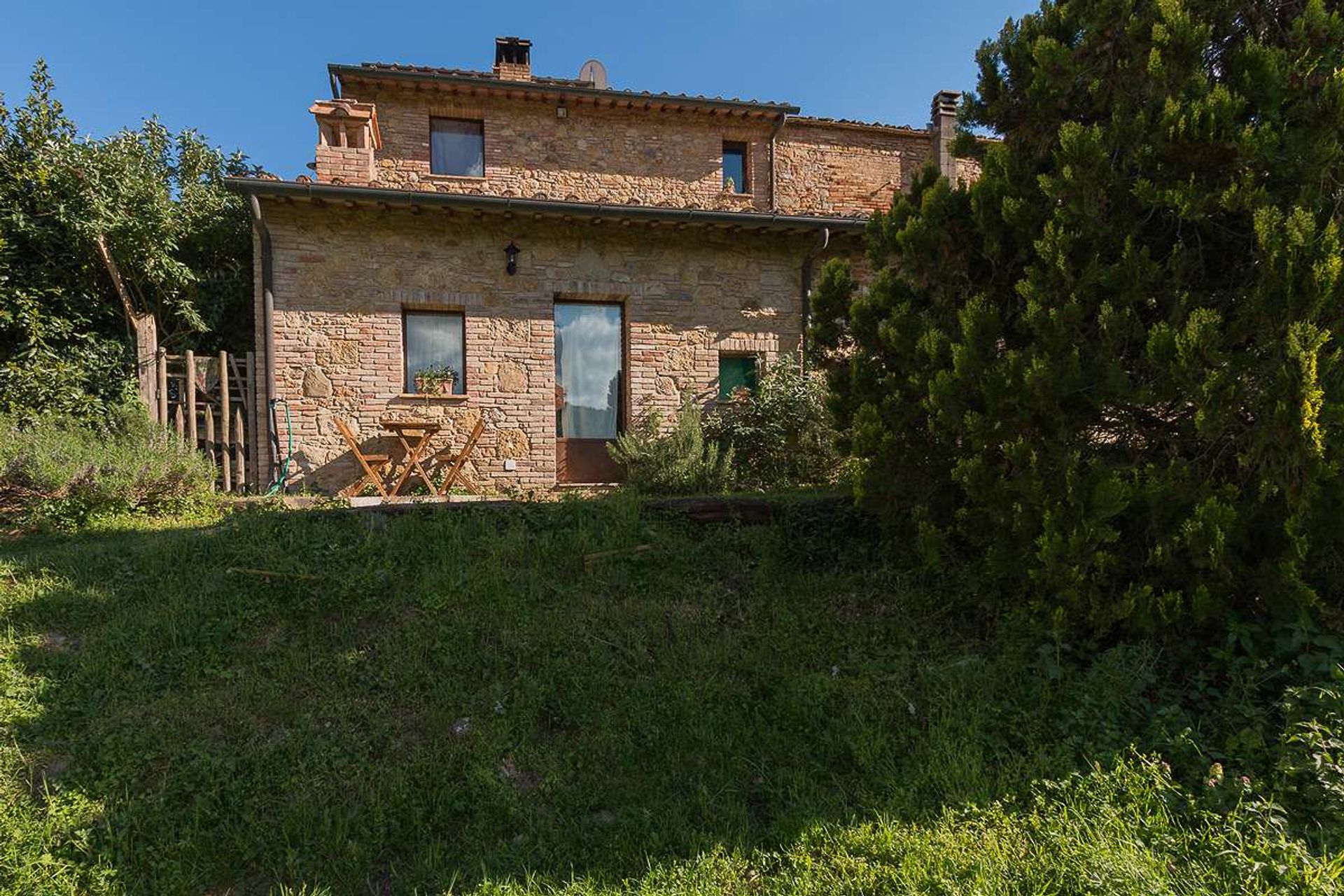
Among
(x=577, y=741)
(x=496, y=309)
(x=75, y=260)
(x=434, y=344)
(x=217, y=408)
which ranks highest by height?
(x=75, y=260)

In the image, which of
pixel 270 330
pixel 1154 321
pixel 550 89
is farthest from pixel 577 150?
pixel 1154 321

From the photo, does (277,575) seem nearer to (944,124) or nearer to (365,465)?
(365,465)

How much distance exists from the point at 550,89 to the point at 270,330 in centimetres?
511

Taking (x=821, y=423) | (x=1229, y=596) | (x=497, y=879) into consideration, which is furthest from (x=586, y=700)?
(x=821, y=423)

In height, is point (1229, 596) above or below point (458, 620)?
above

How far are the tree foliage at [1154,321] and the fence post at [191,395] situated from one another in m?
7.77

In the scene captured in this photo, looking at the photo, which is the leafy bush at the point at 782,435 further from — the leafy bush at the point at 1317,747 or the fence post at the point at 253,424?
the fence post at the point at 253,424

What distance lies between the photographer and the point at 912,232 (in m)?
3.42

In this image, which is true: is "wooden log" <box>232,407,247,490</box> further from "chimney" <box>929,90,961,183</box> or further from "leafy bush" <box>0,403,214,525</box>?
"chimney" <box>929,90,961,183</box>

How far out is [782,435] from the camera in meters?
7.55

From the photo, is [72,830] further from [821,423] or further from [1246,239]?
[821,423]

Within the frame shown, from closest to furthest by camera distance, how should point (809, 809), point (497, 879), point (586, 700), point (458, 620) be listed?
point (497, 879)
point (809, 809)
point (586, 700)
point (458, 620)

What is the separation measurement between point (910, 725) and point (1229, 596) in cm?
143

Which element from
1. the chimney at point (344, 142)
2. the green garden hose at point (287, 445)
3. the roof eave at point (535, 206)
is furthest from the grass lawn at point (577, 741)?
the chimney at point (344, 142)
